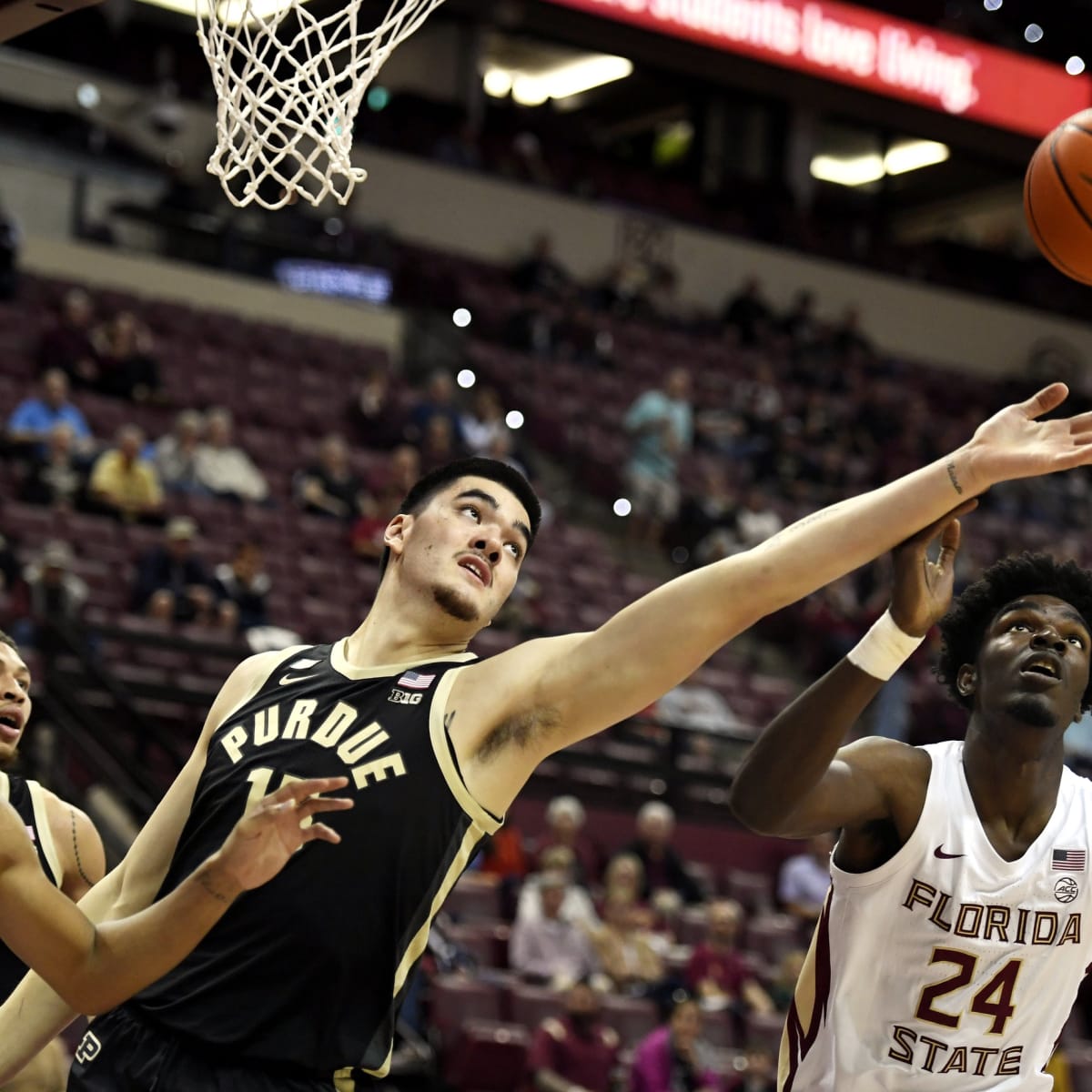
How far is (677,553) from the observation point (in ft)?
50.0

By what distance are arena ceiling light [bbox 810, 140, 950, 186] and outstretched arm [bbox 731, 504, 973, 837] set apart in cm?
2238

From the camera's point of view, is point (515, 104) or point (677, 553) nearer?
point (677, 553)

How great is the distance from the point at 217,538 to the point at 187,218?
18.2ft

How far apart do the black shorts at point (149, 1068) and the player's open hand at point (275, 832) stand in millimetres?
402

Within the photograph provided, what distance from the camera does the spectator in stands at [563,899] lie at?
928cm

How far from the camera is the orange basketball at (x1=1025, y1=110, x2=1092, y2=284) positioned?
13.7 ft

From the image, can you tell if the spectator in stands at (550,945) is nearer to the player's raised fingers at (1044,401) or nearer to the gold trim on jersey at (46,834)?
the gold trim on jersey at (46,834)

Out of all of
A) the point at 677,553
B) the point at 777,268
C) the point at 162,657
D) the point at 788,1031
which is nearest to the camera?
the point at 788,1031

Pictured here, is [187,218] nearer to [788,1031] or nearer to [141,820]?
[141,820]

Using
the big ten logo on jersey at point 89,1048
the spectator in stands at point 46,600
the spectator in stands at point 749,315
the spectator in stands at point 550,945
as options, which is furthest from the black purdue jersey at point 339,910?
the spectator in stands at point 749,315

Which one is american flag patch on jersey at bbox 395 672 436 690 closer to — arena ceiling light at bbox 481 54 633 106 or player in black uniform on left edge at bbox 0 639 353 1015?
player in black uniform on left edge at bbox 0 639 353 1015

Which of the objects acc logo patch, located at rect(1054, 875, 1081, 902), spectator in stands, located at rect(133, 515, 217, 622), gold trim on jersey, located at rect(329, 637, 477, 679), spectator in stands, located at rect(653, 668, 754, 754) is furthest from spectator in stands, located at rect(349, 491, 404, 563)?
gold trim on jersey, located at rect(329, 637, 477, 679)

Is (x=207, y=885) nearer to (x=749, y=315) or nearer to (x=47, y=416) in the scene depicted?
(x=47, y=416)

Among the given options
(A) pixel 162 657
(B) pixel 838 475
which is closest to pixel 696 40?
(B) pixel 838 475
